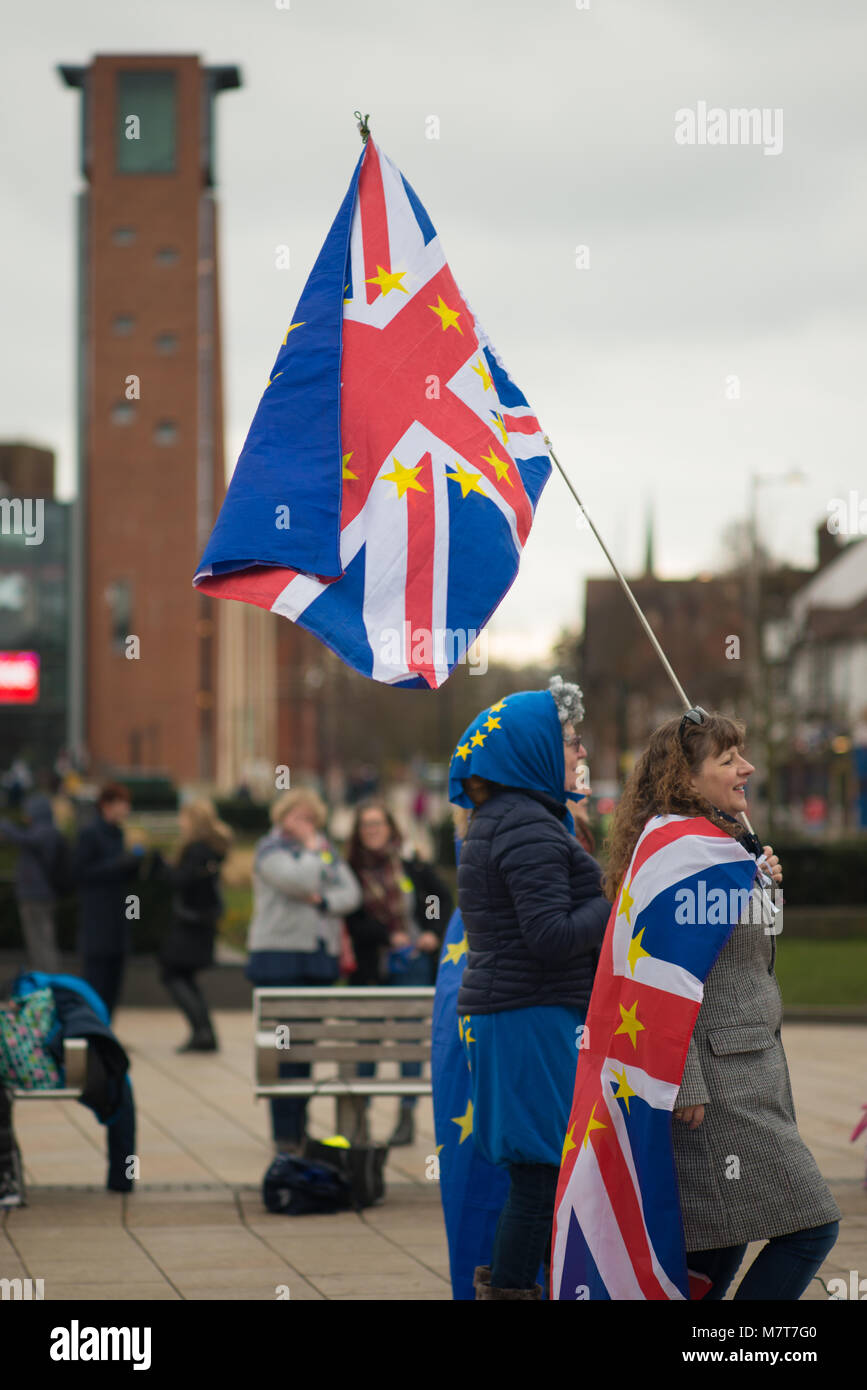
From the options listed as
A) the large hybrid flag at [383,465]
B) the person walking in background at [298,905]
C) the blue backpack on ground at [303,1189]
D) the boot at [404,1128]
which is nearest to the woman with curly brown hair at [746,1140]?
the large hybrid flag at [383,465]

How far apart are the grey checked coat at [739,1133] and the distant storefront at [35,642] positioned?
2788 inches

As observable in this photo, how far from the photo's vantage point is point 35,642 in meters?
74.7

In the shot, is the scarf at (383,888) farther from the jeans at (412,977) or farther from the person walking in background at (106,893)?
the person walking in background at (106,893)

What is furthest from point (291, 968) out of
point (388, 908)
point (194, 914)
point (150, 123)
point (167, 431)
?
point (150, 123)

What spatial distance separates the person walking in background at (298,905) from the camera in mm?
9478

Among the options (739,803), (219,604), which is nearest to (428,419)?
(739,803)

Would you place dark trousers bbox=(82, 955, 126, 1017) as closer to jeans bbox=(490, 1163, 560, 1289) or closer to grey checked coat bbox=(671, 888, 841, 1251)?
jeans bbox=(490, 1163, 560, 1289)

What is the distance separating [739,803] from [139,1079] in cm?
769

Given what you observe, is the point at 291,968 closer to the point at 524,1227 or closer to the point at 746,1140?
the point at 524,1227

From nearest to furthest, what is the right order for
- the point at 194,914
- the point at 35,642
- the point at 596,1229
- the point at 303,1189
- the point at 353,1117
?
1. the point at 596,1229
2. the point at 303,1189
3. the point at 353,1117
4. the point at 194,914
5. the point at 35,642

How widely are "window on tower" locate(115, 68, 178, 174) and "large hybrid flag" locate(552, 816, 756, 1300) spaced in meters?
74.9

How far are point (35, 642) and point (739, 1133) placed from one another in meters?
72.7

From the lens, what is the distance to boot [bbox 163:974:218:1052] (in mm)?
12484
